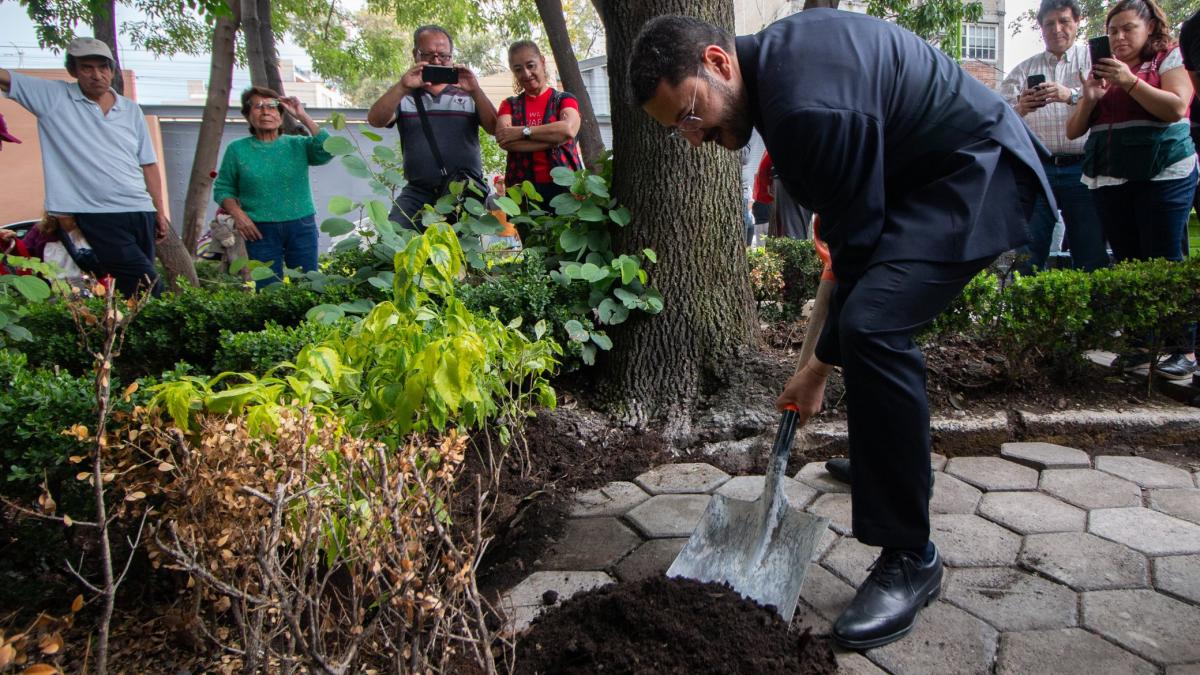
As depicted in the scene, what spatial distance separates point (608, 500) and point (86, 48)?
420cm

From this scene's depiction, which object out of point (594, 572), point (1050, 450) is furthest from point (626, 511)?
point (1050, 450)

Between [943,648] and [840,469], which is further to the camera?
[840,469]

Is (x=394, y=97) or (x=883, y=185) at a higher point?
(x=394, y=97)

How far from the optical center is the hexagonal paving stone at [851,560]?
2.32 metres

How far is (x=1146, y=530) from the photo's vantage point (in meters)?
2.54

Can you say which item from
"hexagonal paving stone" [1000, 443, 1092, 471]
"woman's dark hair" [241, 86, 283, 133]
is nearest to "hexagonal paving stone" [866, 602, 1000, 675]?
"hexagonal paving stone" [1000, 443, 1092, 471]

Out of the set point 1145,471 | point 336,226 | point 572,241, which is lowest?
point 1145,471

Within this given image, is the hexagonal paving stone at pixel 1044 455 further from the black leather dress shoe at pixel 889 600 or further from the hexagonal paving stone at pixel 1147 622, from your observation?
the black leather dress shoe at pixel 889 600

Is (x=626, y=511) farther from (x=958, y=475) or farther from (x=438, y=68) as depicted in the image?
(x=438, y=68)

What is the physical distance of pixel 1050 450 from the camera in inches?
127

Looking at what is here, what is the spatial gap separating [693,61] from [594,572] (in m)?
1.54

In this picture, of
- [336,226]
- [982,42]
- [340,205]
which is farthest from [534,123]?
[982,42]

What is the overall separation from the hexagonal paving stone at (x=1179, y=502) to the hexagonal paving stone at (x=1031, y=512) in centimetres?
29

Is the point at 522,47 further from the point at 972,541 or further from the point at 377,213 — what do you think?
the point at 972,541
